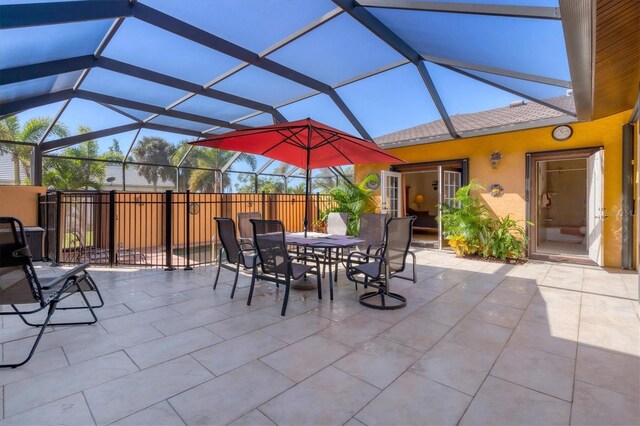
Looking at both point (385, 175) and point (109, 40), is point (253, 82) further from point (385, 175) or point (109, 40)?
point (385, 175)

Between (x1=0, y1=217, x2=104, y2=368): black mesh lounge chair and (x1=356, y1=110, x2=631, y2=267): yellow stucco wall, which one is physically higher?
(x1=356, y1=110, x2=631, y2=267): yellow stucco wall

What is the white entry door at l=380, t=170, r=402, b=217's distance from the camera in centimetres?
811

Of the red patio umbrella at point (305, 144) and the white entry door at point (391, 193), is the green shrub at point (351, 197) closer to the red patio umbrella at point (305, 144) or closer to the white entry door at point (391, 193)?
the white entry door at point (391, 193)

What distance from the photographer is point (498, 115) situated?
7.69 meters

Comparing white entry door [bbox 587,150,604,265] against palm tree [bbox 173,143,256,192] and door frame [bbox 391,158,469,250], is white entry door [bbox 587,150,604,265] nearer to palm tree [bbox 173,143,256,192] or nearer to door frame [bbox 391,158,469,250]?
door frame [bbox 391,158,469,250]

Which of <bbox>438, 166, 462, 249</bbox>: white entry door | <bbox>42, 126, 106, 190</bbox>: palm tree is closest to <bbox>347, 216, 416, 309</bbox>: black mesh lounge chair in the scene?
<bbox>438, 166, 462, 249</bbox>: white entry door

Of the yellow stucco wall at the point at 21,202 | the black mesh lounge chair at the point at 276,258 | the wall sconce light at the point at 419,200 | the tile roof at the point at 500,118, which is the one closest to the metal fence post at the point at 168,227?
the black mesh lounge chair at the point at 276,258

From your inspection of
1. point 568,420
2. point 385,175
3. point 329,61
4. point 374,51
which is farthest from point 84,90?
point 568,420

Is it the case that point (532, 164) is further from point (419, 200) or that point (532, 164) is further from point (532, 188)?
point (419, 200)

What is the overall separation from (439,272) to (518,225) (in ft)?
8.89

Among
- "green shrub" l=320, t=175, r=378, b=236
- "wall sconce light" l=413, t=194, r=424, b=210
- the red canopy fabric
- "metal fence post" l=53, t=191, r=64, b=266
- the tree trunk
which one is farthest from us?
"wall sconce light" l=413, t=194, r=424, b=210

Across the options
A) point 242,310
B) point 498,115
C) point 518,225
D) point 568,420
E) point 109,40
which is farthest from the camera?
point 498,115

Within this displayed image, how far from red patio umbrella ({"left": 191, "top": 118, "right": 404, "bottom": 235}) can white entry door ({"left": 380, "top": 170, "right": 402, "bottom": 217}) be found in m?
2.89

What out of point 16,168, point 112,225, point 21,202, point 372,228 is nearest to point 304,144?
point 372,228
